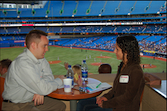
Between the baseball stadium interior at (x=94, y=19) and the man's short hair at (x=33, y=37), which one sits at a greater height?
the baseball stadium interior at (x=94, y=19)

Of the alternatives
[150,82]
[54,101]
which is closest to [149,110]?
[150,82]

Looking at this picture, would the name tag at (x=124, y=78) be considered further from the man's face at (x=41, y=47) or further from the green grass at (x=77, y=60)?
the green grass at (x=77, y=60)

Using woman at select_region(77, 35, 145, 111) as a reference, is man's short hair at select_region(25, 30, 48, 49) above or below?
above

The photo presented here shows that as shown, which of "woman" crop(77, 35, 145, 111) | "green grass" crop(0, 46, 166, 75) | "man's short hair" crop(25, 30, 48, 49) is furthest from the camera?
"green grass" crop(0, 46, 166, 75)

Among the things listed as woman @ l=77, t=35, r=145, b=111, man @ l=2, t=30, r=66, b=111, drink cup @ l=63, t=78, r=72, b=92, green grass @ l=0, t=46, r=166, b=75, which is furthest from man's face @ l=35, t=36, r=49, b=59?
green grass @ l=0, t=46, r=166, b=75

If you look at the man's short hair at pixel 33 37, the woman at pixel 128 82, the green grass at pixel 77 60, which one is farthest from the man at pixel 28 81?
the green grass at pixel 77 60

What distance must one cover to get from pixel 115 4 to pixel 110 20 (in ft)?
7.20

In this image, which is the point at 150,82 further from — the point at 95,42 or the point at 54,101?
the point at 95,42

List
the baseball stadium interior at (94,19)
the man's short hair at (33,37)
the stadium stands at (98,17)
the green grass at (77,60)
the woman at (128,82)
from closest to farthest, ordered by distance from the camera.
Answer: the woman at (128,82)
the man's short hair at (33,37)
the green grass at (77,60)
the baseball stadium interior at (94,19)
the stadium stands at (98,17)

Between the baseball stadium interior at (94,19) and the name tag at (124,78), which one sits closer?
the name tag at (124,78)

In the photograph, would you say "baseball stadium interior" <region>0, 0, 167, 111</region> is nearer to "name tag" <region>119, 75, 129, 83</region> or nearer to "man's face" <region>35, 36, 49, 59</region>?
"man's face" <region>35, 36, 49, 59</region>

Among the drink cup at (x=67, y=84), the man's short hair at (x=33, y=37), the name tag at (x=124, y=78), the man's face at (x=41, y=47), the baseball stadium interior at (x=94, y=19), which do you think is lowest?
the drink cup at (x=67, y=84)

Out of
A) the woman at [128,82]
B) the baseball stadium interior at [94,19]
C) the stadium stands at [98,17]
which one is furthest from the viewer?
the stadium stands at [98,17]

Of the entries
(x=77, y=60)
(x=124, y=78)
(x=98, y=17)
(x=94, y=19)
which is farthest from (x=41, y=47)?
(x=98, y=17)
